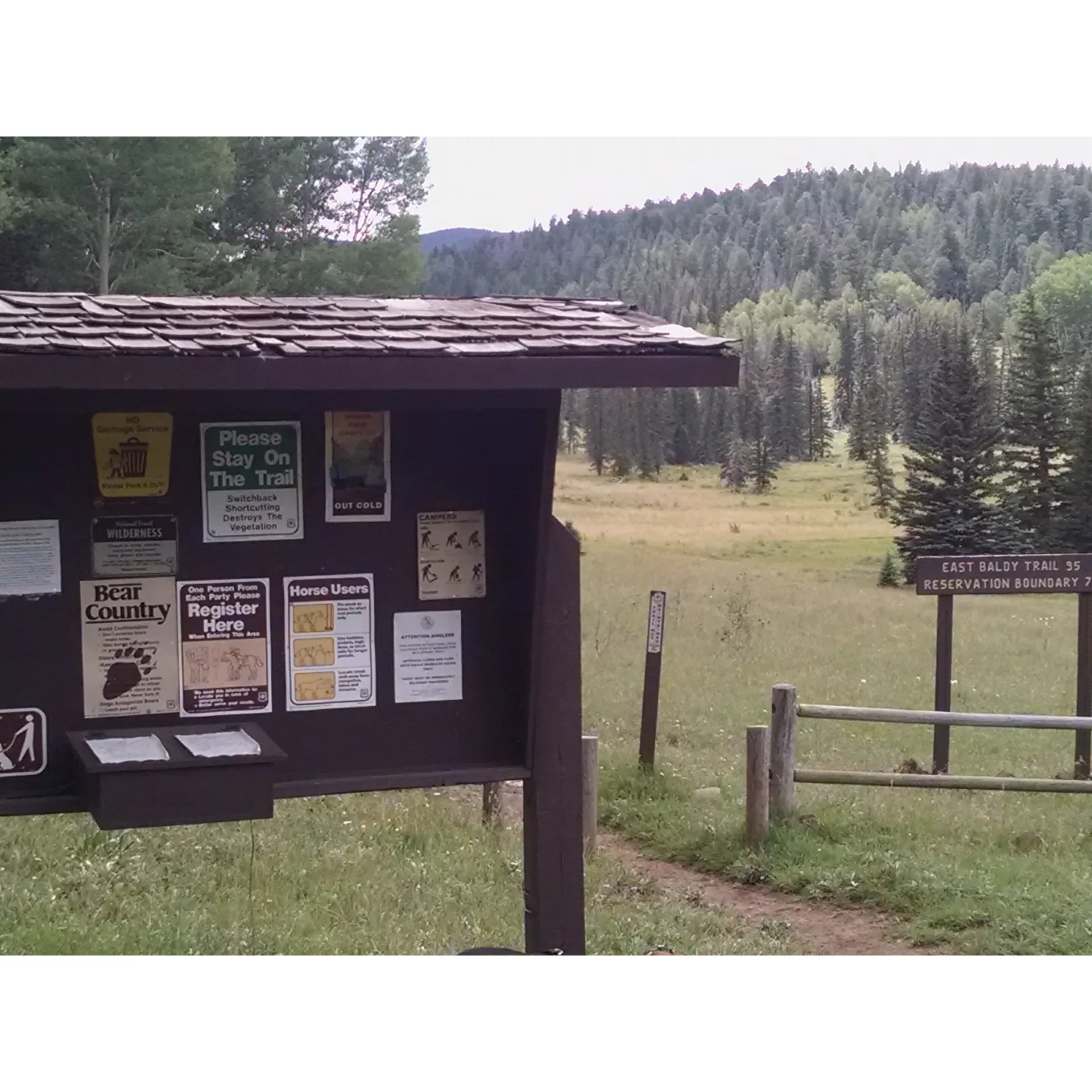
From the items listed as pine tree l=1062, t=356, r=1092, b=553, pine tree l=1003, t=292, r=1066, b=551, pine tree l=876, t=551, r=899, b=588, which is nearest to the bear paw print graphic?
pine tree l=876, t=551, r=899, b=588

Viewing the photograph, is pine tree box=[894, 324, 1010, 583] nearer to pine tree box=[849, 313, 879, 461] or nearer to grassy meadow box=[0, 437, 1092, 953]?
pine tree box=[849, 313, 879, 461]

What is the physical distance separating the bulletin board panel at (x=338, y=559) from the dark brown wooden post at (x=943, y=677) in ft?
20.7

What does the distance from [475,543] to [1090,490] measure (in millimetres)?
31862

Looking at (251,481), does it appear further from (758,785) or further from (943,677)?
(943,677)

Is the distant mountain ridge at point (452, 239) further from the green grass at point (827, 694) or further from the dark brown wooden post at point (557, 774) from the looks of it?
the dark brown wooden post at point (557, 774)

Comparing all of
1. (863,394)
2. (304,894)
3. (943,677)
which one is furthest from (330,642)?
(863,394)

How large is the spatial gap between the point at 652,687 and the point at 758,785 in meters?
2.28

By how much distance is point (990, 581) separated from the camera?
10.6m

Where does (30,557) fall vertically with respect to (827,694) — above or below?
above

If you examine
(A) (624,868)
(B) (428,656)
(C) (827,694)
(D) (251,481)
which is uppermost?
(D) (251,481)

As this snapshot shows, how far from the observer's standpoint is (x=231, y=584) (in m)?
4.71

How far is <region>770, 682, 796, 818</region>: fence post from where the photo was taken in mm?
8242

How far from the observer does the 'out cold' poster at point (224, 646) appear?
4.67 metres
